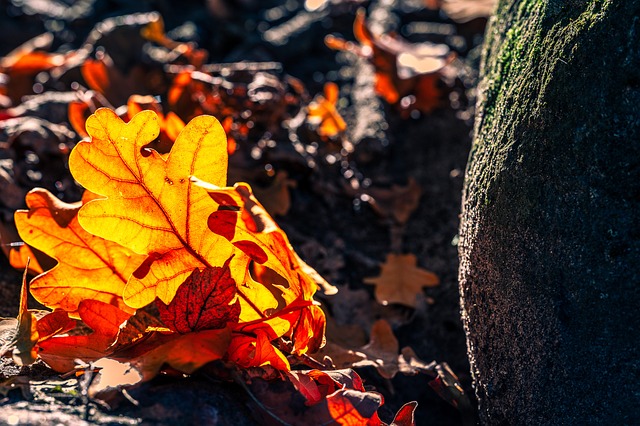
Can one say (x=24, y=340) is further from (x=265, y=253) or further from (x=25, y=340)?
(x=265, y=253)

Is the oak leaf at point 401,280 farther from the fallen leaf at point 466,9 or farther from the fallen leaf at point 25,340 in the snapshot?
the fallen leaf at point 466,9

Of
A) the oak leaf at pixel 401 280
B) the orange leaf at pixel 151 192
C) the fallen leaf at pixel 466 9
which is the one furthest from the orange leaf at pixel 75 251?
the fallen leaf at pixel 466 9

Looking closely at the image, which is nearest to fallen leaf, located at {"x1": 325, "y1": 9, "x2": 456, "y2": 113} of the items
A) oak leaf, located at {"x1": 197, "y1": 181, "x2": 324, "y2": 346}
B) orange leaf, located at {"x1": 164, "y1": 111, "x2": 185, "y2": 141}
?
orange leaf, located at {"x1": 164, "y1": 111, "x2": 185, "y2": 141}

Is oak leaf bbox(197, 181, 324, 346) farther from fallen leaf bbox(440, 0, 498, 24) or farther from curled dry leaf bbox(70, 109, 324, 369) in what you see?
fallen leaf bbox(440, 0, 498, 24)

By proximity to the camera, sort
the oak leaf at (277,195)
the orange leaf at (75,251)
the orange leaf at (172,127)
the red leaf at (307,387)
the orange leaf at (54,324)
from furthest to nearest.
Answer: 1. the oak leaf at (277,195)
2. the orange leaf at (172,127)
3. the orange leaf at (75,251)
4. the orange leaf at (54,324)
5. the red leaf at (307,387)

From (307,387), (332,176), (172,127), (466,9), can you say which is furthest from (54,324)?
(466,9)

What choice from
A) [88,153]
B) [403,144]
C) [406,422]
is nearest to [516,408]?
[406,422]
